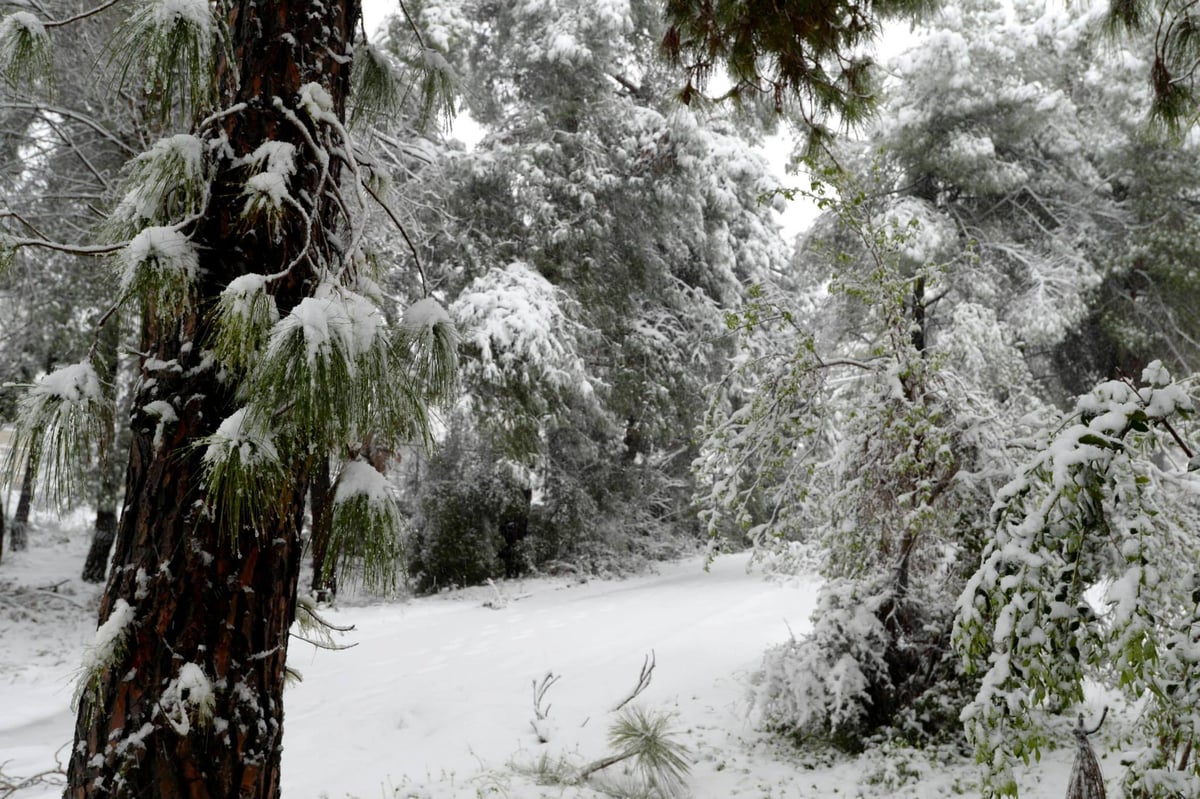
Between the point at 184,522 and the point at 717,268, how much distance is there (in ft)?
34.7

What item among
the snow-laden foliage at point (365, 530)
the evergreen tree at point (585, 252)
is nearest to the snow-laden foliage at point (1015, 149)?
the evergreen tree at point (585, 252)

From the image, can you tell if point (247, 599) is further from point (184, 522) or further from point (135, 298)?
point (135, 298)

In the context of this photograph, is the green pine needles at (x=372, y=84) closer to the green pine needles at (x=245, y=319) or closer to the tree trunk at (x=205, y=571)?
the tree trunk at (x=205, y=571)

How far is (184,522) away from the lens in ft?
5.38

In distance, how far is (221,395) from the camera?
170 cm

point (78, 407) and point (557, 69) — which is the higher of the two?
point (557, 69)

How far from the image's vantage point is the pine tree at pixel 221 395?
135cm

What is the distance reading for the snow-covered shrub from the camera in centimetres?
446

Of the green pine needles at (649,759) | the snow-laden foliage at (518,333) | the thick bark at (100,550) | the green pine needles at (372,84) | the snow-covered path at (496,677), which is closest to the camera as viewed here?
the green pine needles at (372,84)

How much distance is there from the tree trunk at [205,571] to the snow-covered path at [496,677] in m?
2.41

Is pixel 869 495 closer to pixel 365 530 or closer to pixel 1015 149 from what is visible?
pixel 365 530

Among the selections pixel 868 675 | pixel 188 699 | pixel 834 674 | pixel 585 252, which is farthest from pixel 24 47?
pixel 585 252

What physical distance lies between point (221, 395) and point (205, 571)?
37cm

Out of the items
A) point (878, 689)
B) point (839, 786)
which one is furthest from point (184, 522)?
point (878, 689)
